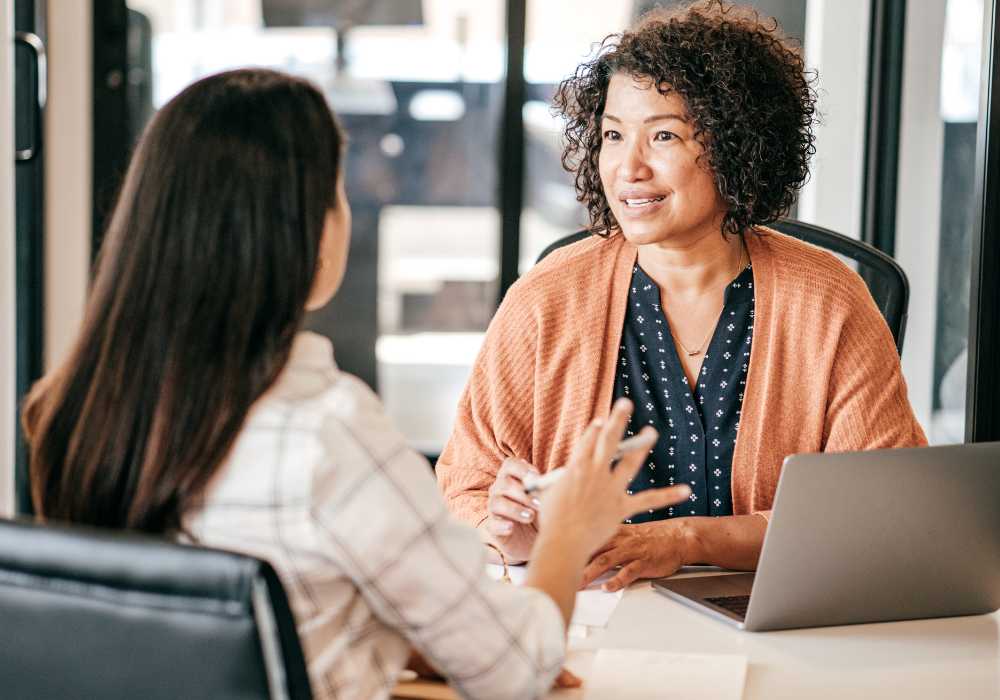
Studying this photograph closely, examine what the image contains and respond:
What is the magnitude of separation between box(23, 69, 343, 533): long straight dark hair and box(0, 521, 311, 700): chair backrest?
0.39 feet

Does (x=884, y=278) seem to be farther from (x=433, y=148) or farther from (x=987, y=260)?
(x=433, y=148)

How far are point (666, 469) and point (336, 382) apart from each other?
0.85m

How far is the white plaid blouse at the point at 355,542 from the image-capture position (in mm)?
835

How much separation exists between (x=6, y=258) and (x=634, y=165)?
1.73 meters

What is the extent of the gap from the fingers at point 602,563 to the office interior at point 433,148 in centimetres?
147

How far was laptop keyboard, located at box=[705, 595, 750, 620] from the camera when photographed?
4.15 feet

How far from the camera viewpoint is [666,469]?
1.66 m

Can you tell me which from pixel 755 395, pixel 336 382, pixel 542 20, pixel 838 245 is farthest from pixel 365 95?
pixel 336 382

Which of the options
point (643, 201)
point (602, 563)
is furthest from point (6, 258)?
point (602, 563)

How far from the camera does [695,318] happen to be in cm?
173

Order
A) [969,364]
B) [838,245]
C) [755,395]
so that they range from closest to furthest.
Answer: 1. [755,395]
2. [838,245]
3. [969,364]

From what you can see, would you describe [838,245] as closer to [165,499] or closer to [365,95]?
[165,499]

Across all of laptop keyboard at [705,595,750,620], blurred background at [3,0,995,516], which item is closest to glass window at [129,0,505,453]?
blurred background at [3,0,995,516]

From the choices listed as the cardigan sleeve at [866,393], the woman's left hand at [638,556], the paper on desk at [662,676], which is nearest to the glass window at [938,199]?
the cardigan sleeve at [866,393]
